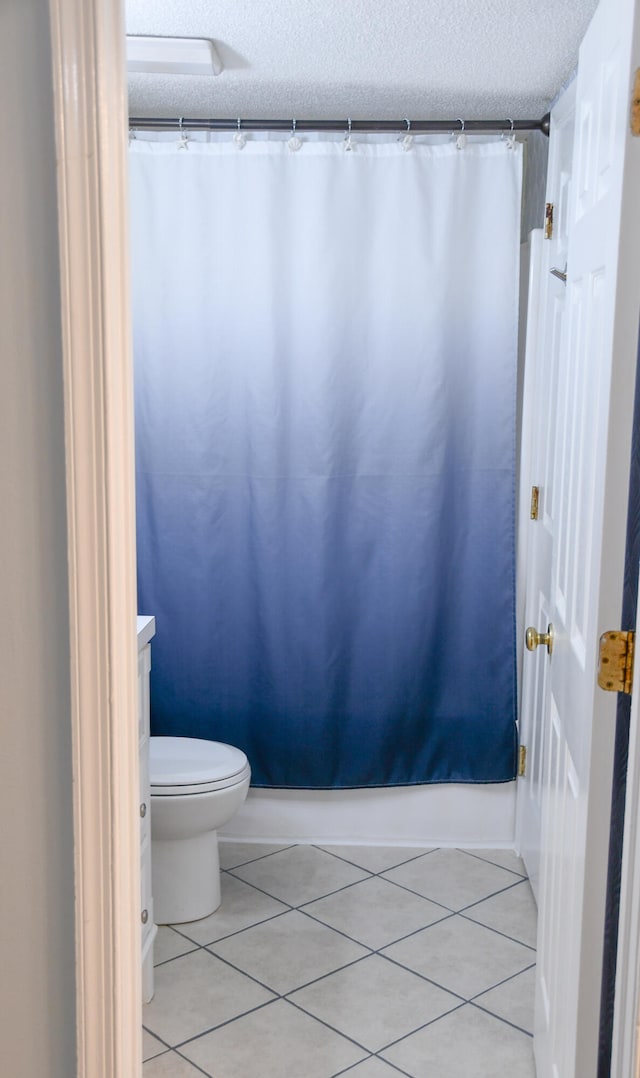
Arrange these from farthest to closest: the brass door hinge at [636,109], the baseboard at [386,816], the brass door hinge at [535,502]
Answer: the baseboard at [386,816] → the brass door hinge at [535,502] → the brass door hinge at [636,109]

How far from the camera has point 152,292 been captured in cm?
327

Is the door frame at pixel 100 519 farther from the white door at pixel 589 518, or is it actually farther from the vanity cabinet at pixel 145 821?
the vanity cabinet at pixel 145 821

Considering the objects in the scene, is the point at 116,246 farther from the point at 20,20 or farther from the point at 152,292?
the point at 152,292

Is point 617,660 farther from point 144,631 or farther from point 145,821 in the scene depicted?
point 145,821

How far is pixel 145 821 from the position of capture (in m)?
2.60

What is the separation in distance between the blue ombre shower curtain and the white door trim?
7.18ft

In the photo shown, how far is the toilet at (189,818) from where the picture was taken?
2781mm

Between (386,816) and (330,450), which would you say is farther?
(386,816)

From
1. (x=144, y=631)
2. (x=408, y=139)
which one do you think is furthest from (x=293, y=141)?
(x=144, y=631)

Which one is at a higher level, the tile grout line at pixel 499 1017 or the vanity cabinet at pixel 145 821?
the vanity cabinet at pixel 145 821

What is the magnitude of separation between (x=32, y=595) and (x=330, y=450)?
88.8 inches

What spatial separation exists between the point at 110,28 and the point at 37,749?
0.73 meters

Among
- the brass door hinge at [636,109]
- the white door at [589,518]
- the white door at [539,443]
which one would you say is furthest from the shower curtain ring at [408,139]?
the brass door hinge at [636,109]

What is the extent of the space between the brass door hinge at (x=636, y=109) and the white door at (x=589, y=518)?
1cm
